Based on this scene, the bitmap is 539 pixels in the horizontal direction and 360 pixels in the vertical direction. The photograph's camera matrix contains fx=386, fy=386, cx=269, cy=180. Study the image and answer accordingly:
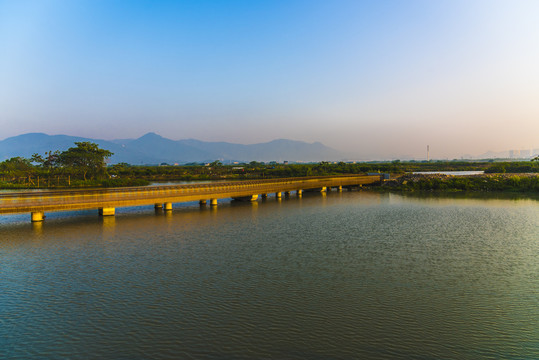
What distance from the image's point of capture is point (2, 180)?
73.0 meters

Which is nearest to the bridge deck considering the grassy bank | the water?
the water

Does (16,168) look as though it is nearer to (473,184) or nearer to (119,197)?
(119,197)

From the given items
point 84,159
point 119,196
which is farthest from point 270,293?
point 84,159

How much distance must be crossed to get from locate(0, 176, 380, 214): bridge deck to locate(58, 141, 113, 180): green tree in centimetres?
3939

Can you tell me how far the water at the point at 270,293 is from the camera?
10.7 m

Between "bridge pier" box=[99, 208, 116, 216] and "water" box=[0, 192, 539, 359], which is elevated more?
"bridge pier" box=[99, 208, 116, 216]

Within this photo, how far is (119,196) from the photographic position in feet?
124

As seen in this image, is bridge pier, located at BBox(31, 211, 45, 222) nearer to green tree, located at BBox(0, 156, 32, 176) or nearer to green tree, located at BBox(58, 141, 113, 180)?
green tree, located at BBox(58, 141, 113, 180)

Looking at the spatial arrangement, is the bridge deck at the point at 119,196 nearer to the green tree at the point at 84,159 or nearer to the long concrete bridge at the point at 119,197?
the long concrete bridge at the point at 119,197

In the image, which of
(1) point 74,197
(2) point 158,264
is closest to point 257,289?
(2) point 158,264

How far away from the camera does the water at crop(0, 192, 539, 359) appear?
10703mm

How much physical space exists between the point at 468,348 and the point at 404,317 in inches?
90.5

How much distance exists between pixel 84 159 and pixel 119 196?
4277cm

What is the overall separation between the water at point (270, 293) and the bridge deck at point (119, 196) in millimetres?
2822
